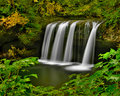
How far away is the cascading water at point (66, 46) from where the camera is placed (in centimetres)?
832

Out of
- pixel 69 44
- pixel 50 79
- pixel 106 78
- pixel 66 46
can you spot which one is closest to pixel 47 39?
pixel 66 46

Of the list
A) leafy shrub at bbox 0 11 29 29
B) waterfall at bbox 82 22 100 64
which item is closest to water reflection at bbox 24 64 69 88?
waterfall at bbox 82 22 100 64

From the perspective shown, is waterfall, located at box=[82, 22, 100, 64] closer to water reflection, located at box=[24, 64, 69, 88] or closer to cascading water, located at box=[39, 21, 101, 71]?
cascading water, located at box=[39, 21, 101, 71]

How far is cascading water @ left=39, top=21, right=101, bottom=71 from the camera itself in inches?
328

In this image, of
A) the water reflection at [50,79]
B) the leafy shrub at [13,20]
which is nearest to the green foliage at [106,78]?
the water reflection at [50,79]

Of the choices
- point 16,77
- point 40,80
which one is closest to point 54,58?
point 40,80

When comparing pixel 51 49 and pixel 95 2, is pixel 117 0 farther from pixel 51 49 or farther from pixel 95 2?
pixel 51 49

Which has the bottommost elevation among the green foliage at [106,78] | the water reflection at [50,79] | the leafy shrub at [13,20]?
the water reflection at [50,79]

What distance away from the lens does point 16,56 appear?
991 cm

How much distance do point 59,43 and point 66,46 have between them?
629mm

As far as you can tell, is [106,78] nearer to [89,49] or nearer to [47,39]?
[89,49]

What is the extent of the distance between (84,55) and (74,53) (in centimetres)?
84

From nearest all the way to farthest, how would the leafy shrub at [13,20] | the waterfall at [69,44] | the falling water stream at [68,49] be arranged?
1. the falling water stream at [68,49]
2. the waterfall at [69,44]
3. the leafy shrub at [13,20]

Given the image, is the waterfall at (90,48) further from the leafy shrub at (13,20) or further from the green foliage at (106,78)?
the green foliage at (106,78)
